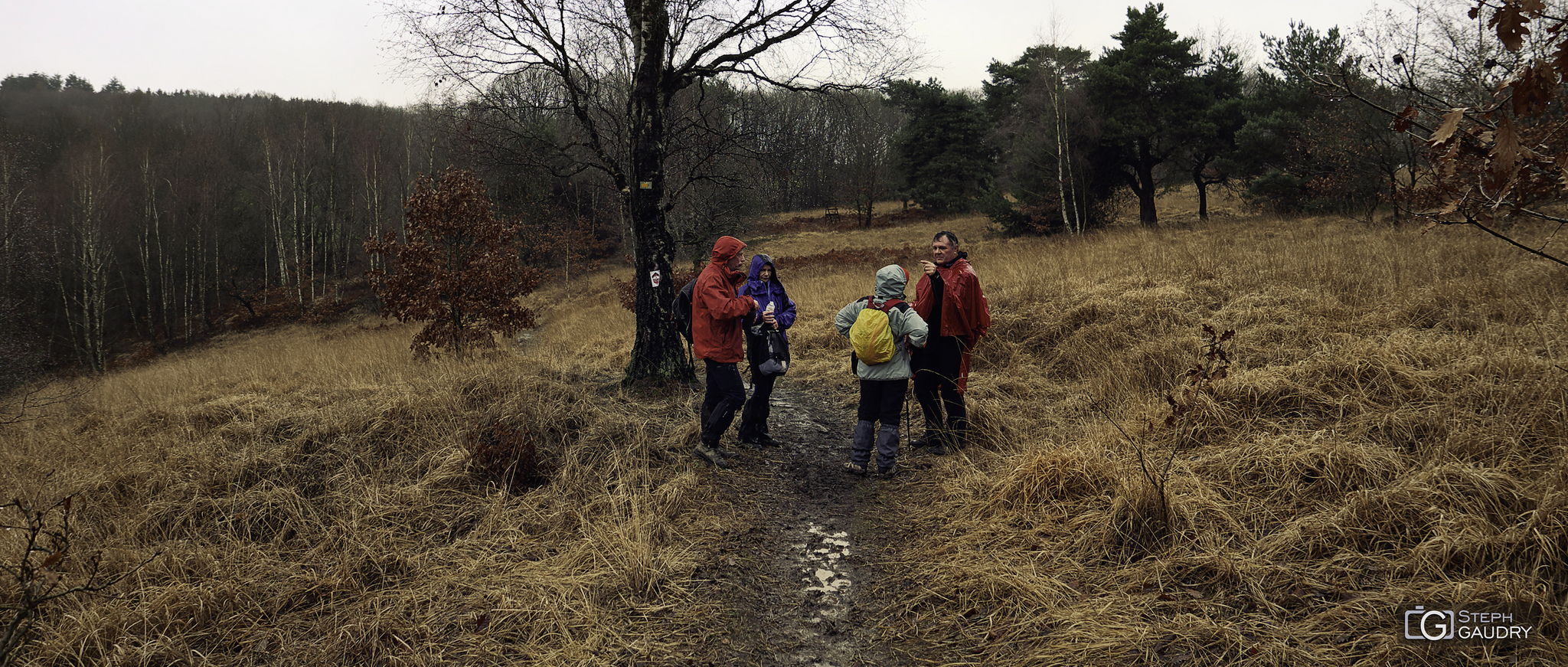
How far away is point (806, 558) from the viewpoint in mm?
3963

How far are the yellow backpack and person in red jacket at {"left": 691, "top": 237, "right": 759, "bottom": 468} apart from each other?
0.77 metres

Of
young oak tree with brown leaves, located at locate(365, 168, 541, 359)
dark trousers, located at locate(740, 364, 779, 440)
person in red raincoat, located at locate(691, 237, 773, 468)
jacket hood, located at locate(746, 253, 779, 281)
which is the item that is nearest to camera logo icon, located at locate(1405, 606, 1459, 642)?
person in red raincoat, located at locate(691, 237, 773, 468)

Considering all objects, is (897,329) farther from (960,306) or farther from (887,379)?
(960,306)

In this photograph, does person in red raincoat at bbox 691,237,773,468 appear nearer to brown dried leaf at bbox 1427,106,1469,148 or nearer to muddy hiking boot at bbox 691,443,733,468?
muddy hiking boot at bbox 691,443,733,468

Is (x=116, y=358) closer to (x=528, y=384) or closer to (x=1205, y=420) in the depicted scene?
(x=528, y=384)

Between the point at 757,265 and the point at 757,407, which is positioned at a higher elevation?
the point at 757,265

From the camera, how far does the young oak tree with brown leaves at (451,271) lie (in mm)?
10539

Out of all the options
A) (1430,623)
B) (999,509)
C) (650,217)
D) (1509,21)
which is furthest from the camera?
(650,217)

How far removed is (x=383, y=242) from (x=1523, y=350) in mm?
13200

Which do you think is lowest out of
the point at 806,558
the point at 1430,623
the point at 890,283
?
the point at 806,558

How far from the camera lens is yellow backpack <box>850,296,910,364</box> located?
4926 mm

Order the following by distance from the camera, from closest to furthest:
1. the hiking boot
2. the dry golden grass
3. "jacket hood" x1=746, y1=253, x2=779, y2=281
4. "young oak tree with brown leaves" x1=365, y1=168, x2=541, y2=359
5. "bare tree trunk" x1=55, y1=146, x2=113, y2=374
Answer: the dry golden grass, the hiking boot, "jacket hood" x1=746, y1=253, x2=779, y2=281, "young oak tree with brown leaves" x1=365, y1=168, x2=541, y2=359, "bare tree trunk" x1=55, y1=146, x2=113, y2=374

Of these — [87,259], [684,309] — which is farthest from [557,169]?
[87,259]

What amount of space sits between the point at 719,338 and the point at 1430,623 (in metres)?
4.20
